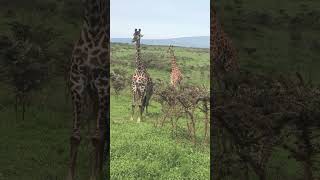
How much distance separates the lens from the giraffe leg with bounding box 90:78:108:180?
284 inches

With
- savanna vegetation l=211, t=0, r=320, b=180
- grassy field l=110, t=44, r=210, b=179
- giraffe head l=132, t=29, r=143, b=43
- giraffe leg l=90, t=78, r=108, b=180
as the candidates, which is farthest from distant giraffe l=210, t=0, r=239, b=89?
giraffe head l=132, t=29, r=143, b=43

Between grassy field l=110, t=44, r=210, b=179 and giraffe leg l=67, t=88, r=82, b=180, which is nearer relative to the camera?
giraffe leg l=67, t=88, r=82, b=180

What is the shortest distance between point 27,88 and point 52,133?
157cm

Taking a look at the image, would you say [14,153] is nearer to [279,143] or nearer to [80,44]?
[80,44]

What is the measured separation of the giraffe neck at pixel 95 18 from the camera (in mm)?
7445

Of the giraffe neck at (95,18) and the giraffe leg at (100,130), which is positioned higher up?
the giraffe neck at (95,18)

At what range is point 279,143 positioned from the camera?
23.1ft

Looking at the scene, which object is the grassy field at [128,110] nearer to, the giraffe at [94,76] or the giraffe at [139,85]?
the giraffe at [94,76]

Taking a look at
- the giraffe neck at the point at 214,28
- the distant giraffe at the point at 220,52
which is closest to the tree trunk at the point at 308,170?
the distant giraffe at the point at 220,52

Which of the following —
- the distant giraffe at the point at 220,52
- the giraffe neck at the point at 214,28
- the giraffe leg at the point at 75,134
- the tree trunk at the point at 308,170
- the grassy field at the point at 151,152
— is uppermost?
the giraffe neck at the point at 214,28

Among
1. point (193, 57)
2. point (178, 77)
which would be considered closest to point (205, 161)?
point (178, 77)

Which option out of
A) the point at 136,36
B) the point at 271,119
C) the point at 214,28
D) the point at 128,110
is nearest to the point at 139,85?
the point at 128,110

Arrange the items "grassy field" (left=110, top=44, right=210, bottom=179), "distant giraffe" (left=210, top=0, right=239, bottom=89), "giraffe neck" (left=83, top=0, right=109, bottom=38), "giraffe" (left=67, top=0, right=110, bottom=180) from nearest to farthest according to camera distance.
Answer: "giraffe" (left=67, top=0, right=110, bottom=180) → "giraffe neck" (left=83, top=0, right=109, bottom=38) → "grassy field" (left=110, top=44, right=210, bottom=179) → "distant giraffe" (left=210, top=0, right=239, bottom=89)

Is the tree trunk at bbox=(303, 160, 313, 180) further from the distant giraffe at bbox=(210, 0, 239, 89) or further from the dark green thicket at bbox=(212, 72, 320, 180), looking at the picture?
the distant giraffe at bbox=(210, 0, 239, 89)
